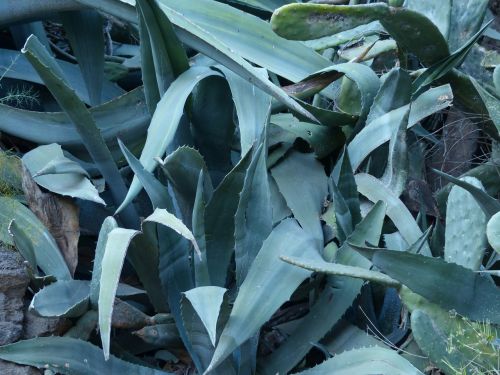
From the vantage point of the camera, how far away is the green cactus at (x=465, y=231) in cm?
182

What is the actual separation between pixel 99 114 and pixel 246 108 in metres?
0.40

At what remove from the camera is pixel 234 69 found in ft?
6.48

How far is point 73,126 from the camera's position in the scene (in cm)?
219

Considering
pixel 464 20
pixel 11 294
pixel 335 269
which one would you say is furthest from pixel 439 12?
pixel 11 294

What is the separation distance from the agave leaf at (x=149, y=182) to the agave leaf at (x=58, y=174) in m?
0.16

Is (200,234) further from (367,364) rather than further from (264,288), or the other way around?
(367,364)

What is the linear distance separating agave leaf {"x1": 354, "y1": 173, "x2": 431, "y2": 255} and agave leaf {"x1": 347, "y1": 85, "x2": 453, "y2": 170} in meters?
0.07

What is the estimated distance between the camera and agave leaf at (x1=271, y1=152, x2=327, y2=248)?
1978 millimetres

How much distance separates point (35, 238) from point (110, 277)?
1.57 ft

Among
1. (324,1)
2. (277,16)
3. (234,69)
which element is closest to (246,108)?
(234,69)

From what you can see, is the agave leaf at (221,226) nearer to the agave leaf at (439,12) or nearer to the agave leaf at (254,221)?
the agave leaf at (254,221)

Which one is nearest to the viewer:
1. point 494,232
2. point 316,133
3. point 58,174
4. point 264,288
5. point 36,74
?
point 494,232

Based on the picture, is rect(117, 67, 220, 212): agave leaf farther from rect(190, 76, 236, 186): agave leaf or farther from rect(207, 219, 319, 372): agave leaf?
rect(207, 219, 319, 372): agave leaf

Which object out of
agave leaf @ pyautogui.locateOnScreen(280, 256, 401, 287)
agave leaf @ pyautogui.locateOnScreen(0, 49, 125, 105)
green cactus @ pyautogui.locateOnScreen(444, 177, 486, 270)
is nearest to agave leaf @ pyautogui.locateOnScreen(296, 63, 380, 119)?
green cactus @ pyautogui.locateOnScreen(444, 177, 486, 270)
